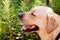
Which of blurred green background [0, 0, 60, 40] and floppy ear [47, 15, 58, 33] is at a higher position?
floppy ear [47, 15, 58, 33]

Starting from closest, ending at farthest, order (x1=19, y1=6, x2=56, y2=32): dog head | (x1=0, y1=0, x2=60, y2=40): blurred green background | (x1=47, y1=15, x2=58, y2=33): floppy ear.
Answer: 1. (x1=47, y1=15, x2=58, y2=33): floppy ear
2. (x1=19, y1=6, x2=56, y2=32): dog head
3. (x1=0, y1=0, x2=60, y2=40): blurred green background

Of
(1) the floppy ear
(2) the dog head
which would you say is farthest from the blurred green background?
(1) the floppy ear

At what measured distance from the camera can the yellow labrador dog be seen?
367cm

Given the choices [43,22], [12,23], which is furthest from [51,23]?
[12,23]

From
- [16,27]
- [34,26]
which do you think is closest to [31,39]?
[16,27]

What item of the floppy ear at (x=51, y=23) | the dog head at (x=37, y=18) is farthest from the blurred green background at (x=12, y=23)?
the floppy ear at (x=51, y=23)

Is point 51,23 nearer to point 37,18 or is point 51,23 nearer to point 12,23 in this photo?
point 37,18

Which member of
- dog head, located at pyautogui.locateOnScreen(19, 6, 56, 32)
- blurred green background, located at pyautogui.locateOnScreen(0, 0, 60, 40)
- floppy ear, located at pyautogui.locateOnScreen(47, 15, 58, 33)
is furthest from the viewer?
blurred green background, located at pyautogui.locateOnScreen(0, 0, 60, 40)

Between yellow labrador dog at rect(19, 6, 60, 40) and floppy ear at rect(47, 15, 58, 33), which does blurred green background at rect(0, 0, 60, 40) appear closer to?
yellow labrador dog at rect(19, 6, 60, 40)

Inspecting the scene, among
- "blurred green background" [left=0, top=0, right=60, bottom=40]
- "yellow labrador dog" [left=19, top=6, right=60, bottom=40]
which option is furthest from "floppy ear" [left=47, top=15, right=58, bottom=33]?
"blurred green background" [left=0, top=0, right=60, bottom=40]

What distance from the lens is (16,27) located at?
461 cm

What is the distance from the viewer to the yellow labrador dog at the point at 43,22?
12.0 feet

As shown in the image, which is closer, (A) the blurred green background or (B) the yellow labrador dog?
(B) the yellow labrador dog

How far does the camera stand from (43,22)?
12.3ft
